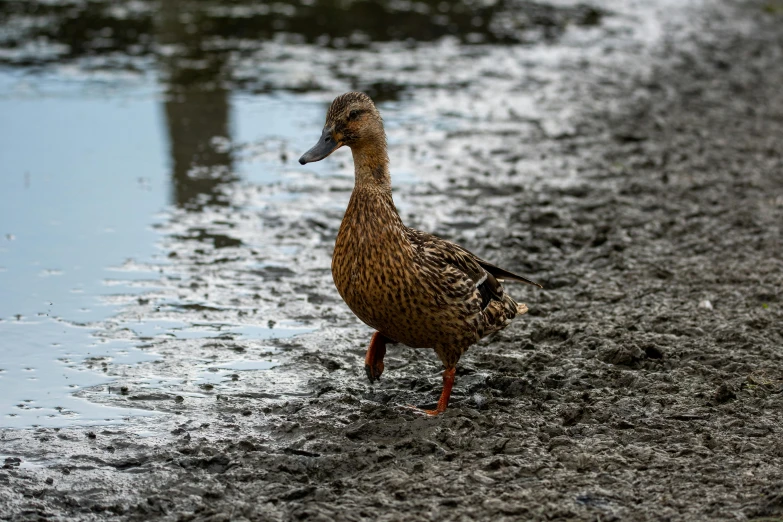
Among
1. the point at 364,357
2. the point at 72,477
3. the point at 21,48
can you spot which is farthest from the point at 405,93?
the point at 72,477

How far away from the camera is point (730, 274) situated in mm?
7492

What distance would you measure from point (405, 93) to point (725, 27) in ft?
24.4

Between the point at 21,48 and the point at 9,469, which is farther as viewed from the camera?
the point at 21,48

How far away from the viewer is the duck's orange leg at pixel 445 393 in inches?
217

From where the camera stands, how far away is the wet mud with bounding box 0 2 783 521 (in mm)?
4609

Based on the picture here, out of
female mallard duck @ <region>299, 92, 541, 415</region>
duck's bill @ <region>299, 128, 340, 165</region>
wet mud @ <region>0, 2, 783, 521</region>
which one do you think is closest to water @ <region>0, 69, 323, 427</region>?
wet mud @ <region>0, 2, 783, 521</region>

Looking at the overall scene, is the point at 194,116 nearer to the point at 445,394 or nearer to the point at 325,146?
the point at 325,146

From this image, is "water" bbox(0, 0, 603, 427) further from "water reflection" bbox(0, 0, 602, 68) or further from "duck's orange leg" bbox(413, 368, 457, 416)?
"duck's orange leg" bbox(413, 368, 457, 416)

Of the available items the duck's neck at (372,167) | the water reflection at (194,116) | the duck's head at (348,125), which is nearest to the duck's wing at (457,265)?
the duck's neck at (372,167)

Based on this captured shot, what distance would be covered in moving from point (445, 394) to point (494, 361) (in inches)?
32.6

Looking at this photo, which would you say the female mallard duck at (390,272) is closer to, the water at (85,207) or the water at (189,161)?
the water at (189,161)

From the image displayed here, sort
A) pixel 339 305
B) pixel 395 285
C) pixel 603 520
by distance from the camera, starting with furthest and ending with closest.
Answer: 1. pixel 339 305
2. pixel 395 285
3. pixel 603 520

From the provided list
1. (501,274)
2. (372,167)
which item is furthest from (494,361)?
(372,167)

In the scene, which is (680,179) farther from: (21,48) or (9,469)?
(21,48)
